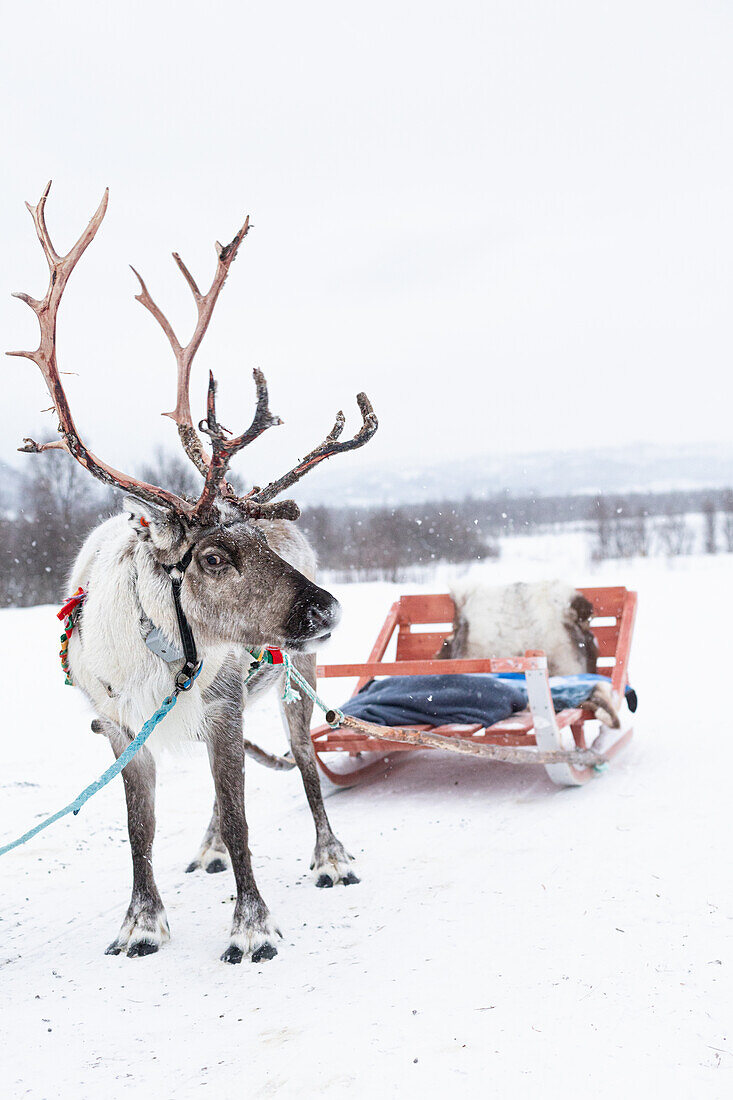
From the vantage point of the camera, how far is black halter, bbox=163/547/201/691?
3.31 metres

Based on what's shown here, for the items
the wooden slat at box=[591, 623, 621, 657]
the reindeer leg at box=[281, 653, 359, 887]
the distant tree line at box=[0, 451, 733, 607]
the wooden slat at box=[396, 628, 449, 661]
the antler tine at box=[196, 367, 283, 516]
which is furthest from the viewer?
the distant tree line at box=[0, 451, 733, 607]

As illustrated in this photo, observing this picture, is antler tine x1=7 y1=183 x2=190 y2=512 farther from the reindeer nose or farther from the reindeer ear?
the reindeer nose

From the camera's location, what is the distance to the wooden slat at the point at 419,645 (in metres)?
6.71

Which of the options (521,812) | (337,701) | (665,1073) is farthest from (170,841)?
(337,701)

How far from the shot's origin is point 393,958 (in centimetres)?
313

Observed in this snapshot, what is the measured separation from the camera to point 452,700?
5.71 metres

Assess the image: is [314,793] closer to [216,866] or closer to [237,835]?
[216,866]

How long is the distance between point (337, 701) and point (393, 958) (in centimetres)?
543

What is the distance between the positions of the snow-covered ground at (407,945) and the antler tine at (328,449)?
1.74 meters

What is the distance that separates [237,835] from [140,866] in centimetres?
39

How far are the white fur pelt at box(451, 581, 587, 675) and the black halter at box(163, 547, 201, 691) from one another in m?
3.43

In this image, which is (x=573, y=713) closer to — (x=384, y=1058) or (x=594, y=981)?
(x=594, y=981)

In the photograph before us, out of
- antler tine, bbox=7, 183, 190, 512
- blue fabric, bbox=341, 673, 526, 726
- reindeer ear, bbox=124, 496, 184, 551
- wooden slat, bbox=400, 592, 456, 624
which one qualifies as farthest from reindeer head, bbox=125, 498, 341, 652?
wooden slat, bbox=400, 592, 456, 624

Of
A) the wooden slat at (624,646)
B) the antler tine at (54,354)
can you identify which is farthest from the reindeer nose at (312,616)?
the wooden slat at (624,646)
